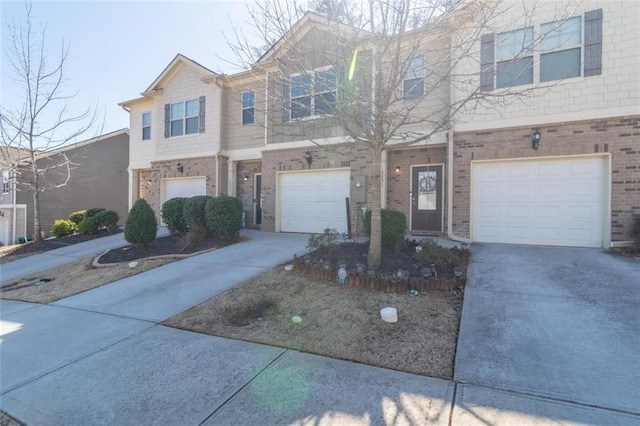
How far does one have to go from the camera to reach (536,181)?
814 centimetres

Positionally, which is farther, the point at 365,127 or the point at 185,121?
the point at 185,121

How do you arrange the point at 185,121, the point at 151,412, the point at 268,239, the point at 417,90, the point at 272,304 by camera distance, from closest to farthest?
1. the point at 151,412
2. the point at 272,304
3. the point at 417,90
4. the point at 268,239
5. the point at 185,121

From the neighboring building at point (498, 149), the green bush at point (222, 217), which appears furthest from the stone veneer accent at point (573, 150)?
the green bush at point (222, 217)

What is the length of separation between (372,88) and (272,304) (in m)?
3.79

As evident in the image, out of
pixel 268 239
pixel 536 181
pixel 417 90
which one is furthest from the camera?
pixel 268 239

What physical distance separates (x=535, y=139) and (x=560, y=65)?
5.86ft

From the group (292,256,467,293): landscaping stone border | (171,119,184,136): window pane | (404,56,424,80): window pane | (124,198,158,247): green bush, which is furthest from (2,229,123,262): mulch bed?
(404,56,424,80): window pane

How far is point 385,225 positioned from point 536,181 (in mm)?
4348

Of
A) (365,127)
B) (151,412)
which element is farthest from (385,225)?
(151,412)

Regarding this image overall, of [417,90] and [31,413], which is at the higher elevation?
[417,90]

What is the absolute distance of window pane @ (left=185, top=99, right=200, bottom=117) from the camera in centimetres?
1360

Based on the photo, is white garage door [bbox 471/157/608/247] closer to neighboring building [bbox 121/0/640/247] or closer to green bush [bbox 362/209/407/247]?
neighboring building [bbox 121/0/640/247]

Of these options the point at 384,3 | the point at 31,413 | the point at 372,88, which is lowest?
the point at 31,413

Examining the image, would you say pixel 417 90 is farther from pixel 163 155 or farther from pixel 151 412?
pixel 163 155
